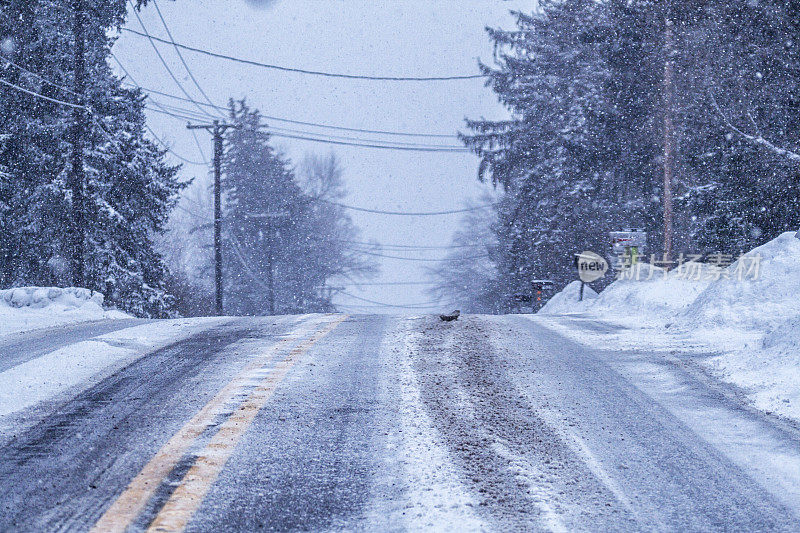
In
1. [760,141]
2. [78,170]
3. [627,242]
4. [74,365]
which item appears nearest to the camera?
[74,365]

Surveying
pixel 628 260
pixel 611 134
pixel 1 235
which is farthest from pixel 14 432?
pixel 611 134

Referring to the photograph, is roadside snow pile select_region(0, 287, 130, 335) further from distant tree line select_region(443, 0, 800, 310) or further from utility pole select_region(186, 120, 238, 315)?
utility pole select_region(186, 120, 238, 315)

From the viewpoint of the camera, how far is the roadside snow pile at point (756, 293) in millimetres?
8914

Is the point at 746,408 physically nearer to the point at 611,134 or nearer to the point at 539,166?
the point at 611,134

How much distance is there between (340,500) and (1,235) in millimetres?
24245

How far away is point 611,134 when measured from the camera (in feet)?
90.6

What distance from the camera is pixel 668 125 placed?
25484mm

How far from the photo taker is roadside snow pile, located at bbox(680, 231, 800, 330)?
8.91 metres

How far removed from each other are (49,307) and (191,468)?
11.9m

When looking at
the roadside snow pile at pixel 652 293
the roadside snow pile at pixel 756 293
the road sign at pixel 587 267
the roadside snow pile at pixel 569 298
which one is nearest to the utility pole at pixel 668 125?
the road sign at pixel 587 267

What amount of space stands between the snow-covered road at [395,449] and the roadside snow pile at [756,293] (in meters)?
2.60

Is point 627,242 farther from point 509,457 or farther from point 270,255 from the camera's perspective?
point 270,255

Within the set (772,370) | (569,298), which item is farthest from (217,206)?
(772,370)

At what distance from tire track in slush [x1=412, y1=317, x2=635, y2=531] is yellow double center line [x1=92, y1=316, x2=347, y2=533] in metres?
1.17
